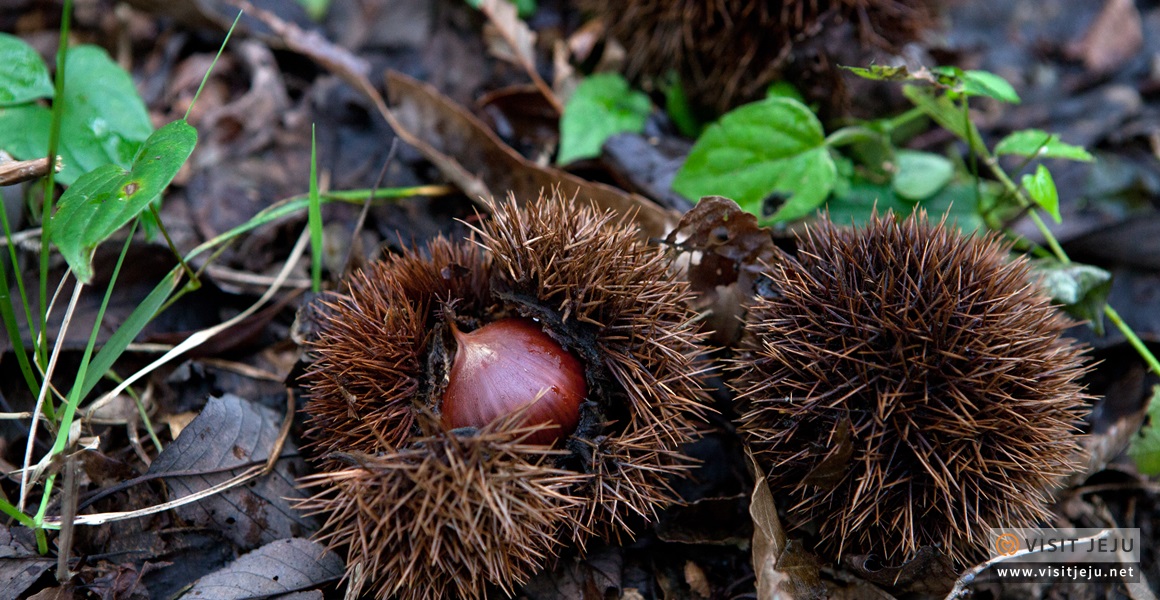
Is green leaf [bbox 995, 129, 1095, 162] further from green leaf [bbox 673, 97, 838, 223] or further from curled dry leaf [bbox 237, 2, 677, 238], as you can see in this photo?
curled dry leaf [bbox 237, 2, 677, 238]

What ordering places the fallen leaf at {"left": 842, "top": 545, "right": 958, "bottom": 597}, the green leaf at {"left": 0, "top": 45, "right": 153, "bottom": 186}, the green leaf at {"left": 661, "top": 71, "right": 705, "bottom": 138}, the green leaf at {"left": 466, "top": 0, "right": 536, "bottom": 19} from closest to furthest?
the fallen leaf at {"left": 842, "top": 545, "right": 958, "bottom": 597} < the green leaf at {"left": 0, "top": 45, "right": 153, "bottom": 186} < the green leaf at {"left": 661, "top": 71, "right": 705, "bottom": 138} < the green leaf at {"left": 466, "top": 0, "right": 536, "bottom": 19}

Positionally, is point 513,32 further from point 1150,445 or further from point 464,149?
point 1150,445

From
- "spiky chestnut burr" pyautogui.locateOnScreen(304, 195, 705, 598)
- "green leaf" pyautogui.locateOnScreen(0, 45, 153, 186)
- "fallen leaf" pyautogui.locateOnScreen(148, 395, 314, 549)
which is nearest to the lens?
"spiky chestnut burr" pyautogui.locateOnScreen(304, 195, 705, 598)

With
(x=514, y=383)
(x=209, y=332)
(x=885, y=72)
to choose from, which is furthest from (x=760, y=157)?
(x=209, y=332)

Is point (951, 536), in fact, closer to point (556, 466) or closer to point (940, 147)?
point (556, 466)

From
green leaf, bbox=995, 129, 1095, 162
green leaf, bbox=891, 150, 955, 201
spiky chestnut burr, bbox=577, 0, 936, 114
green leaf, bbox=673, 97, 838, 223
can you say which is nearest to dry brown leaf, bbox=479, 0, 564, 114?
spiky chestnut burr, bbox=577, 0, 936, 114

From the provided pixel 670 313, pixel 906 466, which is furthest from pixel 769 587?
pixel 670 313
